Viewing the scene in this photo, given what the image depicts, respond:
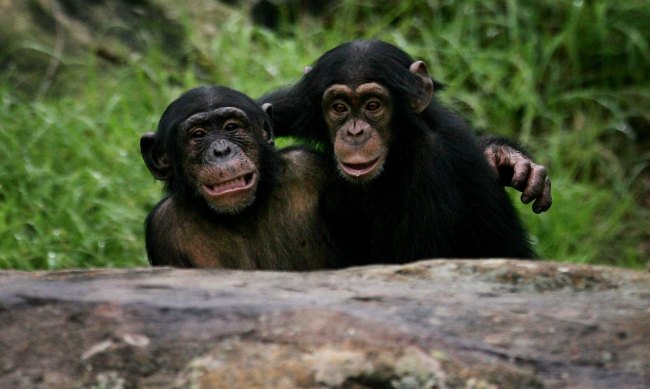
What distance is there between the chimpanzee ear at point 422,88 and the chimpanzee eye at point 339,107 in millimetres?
319

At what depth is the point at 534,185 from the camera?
4.93 meters

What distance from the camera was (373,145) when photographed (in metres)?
4.72

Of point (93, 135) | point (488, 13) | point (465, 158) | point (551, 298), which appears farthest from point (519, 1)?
point (551, 298)

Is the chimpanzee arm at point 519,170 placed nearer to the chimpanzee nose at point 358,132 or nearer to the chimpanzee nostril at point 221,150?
the chimpanzee nose at point 358,132

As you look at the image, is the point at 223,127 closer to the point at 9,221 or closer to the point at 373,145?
the point at 373,145

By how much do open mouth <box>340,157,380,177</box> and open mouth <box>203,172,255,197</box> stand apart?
16.3 inches

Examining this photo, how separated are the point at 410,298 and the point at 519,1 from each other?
6.60 metres

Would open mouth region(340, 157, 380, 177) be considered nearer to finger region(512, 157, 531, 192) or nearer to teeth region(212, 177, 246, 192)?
teeth region(212, 177, 246, 192)

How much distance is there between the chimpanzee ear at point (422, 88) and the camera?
16.2ft

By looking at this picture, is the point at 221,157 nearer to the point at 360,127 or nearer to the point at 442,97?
the point at 360,127

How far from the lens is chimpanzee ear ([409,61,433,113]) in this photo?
4.93 metres

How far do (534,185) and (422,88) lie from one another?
26.5 inches

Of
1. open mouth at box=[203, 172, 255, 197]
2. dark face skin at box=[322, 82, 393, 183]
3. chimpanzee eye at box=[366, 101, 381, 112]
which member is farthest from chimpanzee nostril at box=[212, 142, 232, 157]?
chimpanzee eye at box=[366, 101, 381, 112]

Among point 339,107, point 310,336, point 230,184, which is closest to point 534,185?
point 339,107
